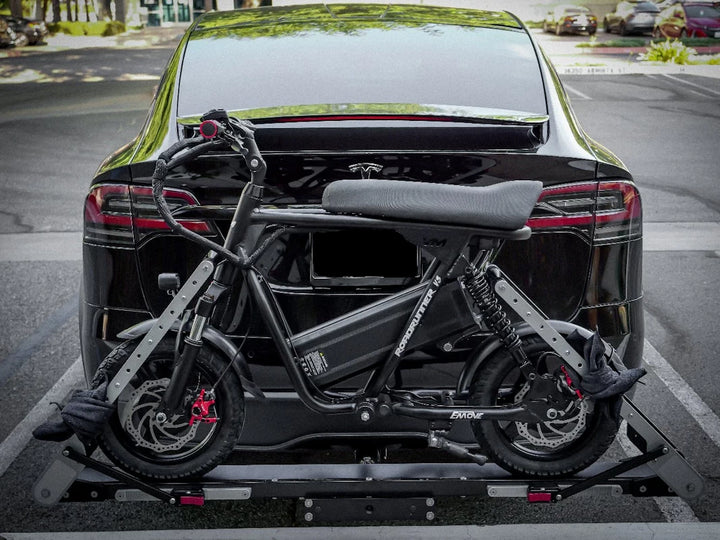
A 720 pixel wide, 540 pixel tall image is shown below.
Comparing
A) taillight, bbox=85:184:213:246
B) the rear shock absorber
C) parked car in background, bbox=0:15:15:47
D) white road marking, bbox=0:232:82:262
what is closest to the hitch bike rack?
the rear shock absorber

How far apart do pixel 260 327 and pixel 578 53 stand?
2751 cm

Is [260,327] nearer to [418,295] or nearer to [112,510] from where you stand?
[418,295]

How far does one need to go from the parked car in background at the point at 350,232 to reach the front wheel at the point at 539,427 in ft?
0.43

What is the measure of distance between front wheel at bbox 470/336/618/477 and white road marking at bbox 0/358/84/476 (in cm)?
216

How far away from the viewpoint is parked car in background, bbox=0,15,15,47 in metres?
32.2

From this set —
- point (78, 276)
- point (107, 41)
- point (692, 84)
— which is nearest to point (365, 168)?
point (78, 276)

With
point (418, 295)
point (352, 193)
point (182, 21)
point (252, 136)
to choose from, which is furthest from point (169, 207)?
point (182, 21)

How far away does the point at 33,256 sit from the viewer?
7570mm

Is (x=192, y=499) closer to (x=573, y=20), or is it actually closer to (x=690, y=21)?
(x=690, y=21)

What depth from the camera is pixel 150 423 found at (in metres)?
3.38

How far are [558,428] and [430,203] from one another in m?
0.96

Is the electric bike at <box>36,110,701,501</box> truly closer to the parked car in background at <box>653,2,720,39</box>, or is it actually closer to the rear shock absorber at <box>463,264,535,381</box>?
the rear shock absorber at <box>463,264,535,381</box>

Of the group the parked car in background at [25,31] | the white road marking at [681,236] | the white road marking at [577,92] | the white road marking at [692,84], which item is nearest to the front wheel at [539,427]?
the white road marking at [681,236]

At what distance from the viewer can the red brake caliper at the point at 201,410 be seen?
3326mm
